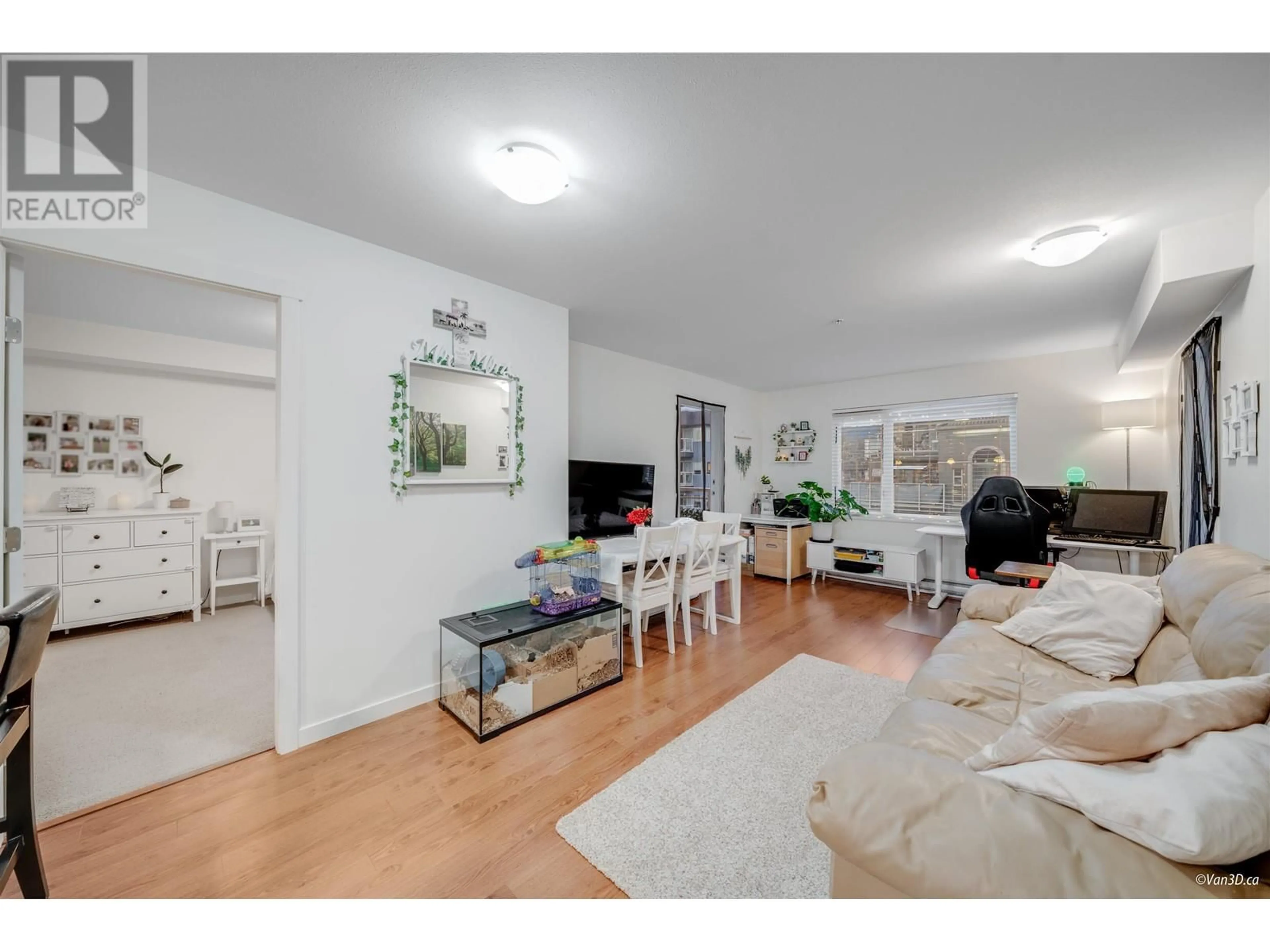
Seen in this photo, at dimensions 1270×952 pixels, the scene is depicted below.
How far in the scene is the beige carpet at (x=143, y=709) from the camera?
6.18 ft

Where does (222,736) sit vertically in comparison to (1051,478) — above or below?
below

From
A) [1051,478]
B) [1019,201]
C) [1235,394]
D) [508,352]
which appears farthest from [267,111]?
[1051,478]

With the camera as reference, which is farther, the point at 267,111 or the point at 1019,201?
the point at 1019,201

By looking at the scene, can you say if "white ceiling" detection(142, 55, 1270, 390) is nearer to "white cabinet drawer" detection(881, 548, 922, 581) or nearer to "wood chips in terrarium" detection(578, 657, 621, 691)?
"wood chips in terrarium" detection(578, 657, 621, 691)

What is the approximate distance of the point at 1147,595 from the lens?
1.89 m

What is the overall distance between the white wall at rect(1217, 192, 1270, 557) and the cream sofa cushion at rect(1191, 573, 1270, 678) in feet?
2.83

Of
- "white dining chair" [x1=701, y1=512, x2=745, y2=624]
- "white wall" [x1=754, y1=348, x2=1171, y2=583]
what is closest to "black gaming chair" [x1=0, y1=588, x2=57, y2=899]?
"white dining chair" [x1=701, y1=512, x2=745, y2=624]

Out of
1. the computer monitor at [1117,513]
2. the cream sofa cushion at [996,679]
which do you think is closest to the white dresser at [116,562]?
the cream sofa cushion at [996,679]

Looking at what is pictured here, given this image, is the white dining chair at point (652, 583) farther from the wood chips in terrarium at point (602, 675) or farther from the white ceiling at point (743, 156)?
the white ceiling at point (743, 156)

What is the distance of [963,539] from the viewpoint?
473cm

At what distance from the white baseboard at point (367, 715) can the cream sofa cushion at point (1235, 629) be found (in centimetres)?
304

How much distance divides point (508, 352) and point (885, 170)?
2096mm

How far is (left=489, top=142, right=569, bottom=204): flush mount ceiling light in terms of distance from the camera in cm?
159
